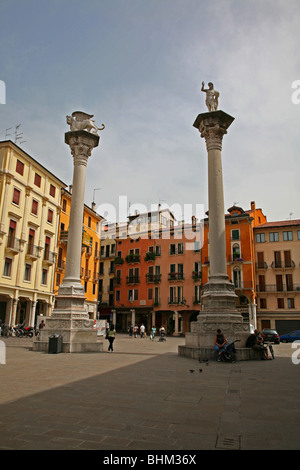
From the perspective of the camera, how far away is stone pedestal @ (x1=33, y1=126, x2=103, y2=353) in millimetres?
17609

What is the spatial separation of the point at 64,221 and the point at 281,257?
91.1 feet

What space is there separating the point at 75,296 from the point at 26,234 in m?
18.4

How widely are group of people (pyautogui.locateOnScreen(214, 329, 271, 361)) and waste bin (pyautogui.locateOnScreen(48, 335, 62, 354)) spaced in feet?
23.4

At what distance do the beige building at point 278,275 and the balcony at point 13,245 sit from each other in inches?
1181

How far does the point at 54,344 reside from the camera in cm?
1655

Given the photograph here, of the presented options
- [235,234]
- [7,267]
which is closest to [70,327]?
[7,267]

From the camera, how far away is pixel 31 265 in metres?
35.8

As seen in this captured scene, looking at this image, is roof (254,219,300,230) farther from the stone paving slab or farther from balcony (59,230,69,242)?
the stone paving slab

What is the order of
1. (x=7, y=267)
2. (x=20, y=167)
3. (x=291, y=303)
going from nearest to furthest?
(x=7, y=267) → (x=20, y=167) → (x=291, y=303)

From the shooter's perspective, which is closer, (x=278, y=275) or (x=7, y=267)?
(x=7, y=267)

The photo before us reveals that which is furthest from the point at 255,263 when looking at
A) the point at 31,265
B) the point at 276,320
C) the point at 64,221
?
the point at 31,265

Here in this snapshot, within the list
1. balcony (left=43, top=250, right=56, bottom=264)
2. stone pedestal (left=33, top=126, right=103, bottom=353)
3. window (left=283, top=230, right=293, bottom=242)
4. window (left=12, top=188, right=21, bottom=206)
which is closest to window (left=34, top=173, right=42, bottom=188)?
window (left=12, top=188, right=21, bottom=206)

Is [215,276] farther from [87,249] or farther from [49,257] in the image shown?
[87,249]
